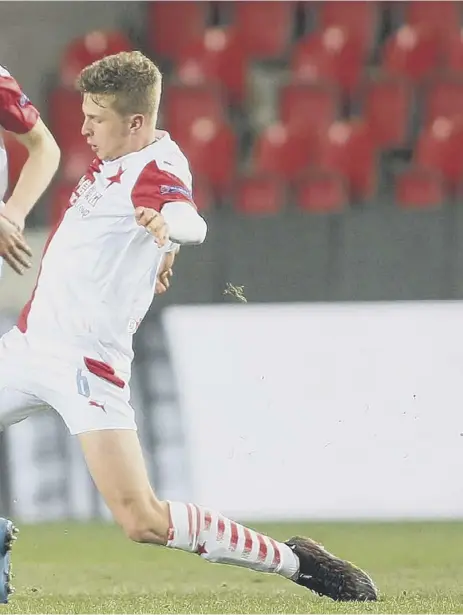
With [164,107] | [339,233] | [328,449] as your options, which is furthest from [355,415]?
[164,107]

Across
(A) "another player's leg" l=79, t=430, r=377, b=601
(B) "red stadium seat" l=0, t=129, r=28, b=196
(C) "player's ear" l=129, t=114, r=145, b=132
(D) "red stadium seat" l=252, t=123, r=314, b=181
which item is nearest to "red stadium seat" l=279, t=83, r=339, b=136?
(D) "red stadium seat" l=252, t=123, r=314, b=181

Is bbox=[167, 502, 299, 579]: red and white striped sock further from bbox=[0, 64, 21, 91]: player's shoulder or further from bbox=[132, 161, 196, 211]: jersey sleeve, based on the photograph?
bbox=[0, 64, 21, 91]: player's shoulder

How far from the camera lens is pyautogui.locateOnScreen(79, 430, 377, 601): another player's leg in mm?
3254

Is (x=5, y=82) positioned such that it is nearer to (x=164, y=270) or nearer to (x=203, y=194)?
(x=164, y=270)

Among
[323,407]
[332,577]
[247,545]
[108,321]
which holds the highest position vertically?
[108,321]

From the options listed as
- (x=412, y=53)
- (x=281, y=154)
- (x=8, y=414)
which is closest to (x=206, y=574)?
(x=8, y=414)

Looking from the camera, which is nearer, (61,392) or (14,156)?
(61,392)

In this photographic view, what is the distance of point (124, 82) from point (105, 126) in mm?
121

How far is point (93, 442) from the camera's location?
10.7 ft

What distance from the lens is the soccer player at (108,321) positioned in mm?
3285

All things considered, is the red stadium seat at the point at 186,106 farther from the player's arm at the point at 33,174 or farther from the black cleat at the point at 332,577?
the black cleat at the point at 332,577

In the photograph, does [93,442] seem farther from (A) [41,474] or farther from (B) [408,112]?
(B) [408,112]

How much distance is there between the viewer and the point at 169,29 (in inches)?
290

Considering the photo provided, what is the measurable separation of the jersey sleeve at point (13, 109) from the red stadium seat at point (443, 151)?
363 centimetres
